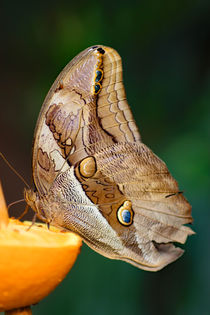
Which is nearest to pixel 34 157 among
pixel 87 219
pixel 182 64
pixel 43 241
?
pixel 87 219

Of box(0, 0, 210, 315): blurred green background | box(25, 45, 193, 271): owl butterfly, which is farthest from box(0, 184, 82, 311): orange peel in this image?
box(0, 0, 210, 315): blurred green background

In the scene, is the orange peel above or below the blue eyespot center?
above

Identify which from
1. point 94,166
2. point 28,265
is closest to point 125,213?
point 94,166

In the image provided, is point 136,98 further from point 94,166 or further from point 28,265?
point 28,265

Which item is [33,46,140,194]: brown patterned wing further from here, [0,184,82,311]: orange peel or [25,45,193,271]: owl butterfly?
[0,184,82,311]: orange peel

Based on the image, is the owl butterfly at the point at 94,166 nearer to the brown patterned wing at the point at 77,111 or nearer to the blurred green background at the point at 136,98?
the brown patterned wing at the point at 77,111

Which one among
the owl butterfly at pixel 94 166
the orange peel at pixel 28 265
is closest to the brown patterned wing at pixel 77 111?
the owl butterfly at pixel 94 166
